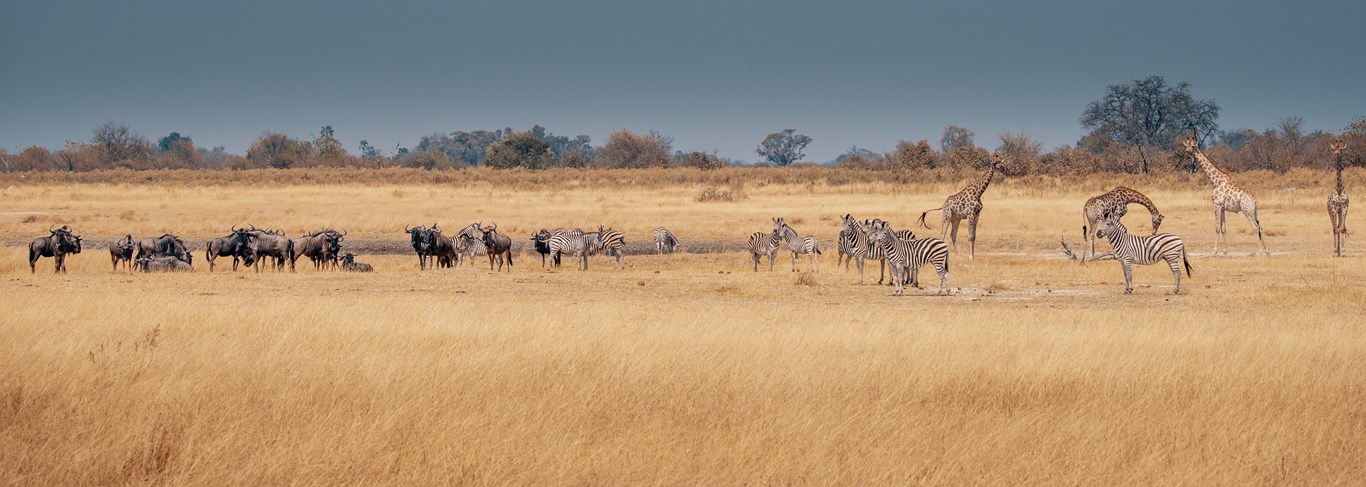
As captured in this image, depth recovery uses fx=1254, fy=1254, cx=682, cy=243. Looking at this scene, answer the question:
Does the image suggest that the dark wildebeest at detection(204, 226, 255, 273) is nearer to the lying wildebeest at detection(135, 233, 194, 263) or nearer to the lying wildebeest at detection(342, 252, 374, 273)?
the lying wildebeest at detection(135, 233, 194, 263)

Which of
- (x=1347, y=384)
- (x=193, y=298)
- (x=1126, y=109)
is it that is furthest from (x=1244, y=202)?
(x=1126, y=109)

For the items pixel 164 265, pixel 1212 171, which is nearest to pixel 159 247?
pixel 164 265

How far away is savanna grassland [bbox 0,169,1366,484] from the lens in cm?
809

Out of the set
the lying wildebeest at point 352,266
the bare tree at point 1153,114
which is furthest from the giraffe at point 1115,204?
the bare tree at point 1153,114

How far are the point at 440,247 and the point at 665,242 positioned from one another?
6.69 metres

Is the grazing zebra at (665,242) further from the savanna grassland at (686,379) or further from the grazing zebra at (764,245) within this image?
the savanna grassland at (686,379)

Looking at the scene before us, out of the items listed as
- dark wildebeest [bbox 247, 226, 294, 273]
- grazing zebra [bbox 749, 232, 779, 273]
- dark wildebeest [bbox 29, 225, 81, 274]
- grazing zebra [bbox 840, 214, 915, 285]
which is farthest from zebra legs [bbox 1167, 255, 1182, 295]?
dark wildebeest [bbox 29, 225, 81, 274]

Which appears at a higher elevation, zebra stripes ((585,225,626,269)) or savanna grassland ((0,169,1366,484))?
zebra stripes ((585,225,626,269))

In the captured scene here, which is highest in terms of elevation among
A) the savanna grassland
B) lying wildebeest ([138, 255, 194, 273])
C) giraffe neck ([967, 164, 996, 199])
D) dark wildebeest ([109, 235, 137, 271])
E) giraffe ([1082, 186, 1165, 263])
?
giraffe neck ([967, 164, 996, 199])

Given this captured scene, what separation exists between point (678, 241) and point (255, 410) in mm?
25440

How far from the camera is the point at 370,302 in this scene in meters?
17.3

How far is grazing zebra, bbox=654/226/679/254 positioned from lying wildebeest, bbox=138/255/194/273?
10.9 metres

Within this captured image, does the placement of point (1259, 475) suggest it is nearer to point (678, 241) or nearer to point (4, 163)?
point (678, 241)

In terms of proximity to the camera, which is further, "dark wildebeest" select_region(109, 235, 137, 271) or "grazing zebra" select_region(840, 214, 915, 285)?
"dark wildebeest" select_region(109, 235, 137, 271)
